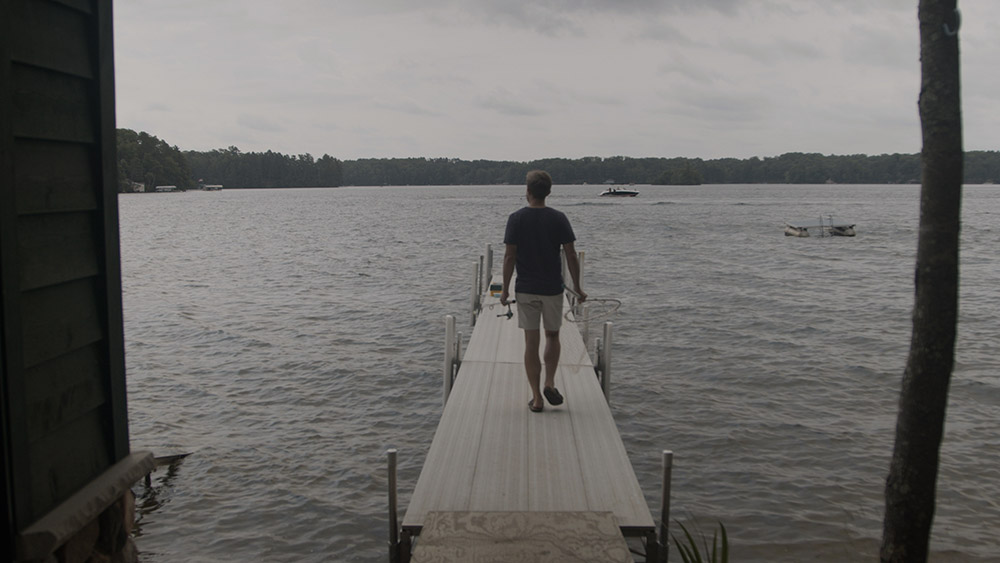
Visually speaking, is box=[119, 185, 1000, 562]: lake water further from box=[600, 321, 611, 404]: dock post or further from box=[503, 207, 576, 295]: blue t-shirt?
box=[503, 207, 576, 295]: blue t-shirt

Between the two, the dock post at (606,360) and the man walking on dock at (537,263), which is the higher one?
the man walking on dock at (537,263)

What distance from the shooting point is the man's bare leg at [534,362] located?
6992 millimetres

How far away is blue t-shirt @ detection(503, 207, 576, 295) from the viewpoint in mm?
6812

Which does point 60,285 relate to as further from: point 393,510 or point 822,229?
point 822,229

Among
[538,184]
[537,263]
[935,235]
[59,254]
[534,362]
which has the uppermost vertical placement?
[538,184]

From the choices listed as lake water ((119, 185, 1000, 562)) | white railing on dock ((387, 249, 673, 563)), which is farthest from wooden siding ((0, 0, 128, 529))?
lake water ((119, 185, 1000, 562))

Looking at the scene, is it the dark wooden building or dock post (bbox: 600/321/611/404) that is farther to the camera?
dock post (bbox: 600/321/611/404)

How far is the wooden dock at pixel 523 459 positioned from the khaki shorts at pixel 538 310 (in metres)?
0.81

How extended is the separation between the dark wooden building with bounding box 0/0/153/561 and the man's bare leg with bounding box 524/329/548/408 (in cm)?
340

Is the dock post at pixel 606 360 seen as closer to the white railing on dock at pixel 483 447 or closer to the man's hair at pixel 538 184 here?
the white railing on dock at pixel 483 447

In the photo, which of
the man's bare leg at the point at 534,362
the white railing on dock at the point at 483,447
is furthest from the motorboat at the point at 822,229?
the man's bare leg at the point at 534,362

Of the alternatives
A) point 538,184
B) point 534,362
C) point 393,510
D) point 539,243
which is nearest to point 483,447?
point 534,362

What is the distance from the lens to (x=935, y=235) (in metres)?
3.79

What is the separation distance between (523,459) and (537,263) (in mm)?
1675
